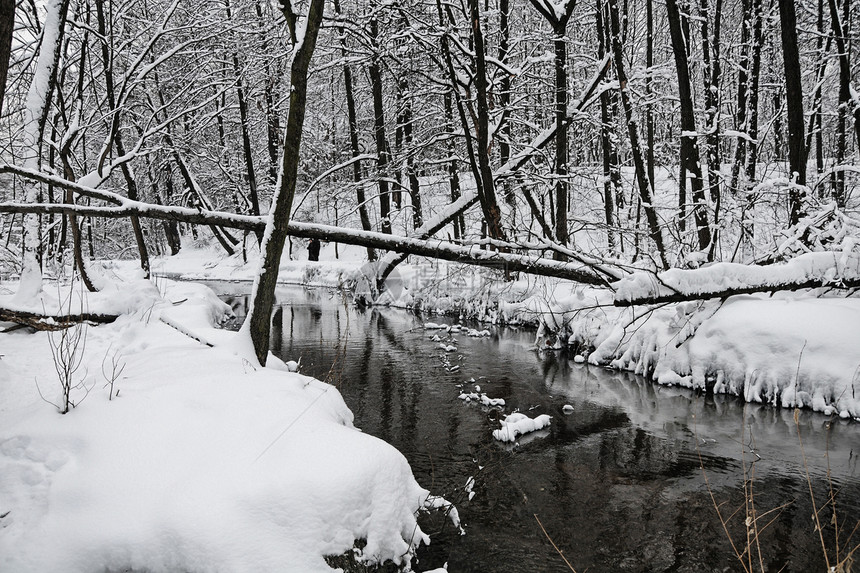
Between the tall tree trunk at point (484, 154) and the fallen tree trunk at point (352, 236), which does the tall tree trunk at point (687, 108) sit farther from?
the tall tree trunk at point (484, 154)

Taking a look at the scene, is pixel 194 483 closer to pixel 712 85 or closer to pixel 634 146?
pixel 634 146

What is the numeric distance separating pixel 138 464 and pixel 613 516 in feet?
12.8

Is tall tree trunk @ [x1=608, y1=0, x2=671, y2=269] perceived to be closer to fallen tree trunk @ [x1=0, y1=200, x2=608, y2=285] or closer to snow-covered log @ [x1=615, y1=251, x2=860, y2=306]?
snow-covered log @ [x1=615, y1=251, x2=860, y2=306]

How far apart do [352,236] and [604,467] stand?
418cm

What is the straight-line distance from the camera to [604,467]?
548cm

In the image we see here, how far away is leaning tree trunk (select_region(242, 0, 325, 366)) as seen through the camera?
16.6 feet

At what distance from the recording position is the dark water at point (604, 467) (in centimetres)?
405

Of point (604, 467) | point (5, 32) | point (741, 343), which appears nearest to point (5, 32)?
point (5, 32)

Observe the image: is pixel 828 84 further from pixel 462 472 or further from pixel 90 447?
pixel 90 447

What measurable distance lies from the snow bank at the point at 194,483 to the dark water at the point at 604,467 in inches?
43.0

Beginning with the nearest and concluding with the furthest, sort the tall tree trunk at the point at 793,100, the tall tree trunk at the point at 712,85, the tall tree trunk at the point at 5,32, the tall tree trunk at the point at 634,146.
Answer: the tall tree trunk at the point at 5,32, the tall tree trunk at the point at 793,100, the tall tree trunk at the point at 634,146, the tall tree trunk at the point at 712,85

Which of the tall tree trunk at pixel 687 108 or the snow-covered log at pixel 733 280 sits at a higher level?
the tall tree trunk at pixel 687 108

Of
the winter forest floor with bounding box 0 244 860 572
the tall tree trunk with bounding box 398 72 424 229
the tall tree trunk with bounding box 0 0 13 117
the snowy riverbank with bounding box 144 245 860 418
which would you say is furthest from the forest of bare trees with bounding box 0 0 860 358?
the winter forest floor with bounding box 0 244 860 572

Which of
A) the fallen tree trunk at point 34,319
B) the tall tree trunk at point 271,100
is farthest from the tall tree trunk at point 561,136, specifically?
the fallen tree trunk at point 34,319
